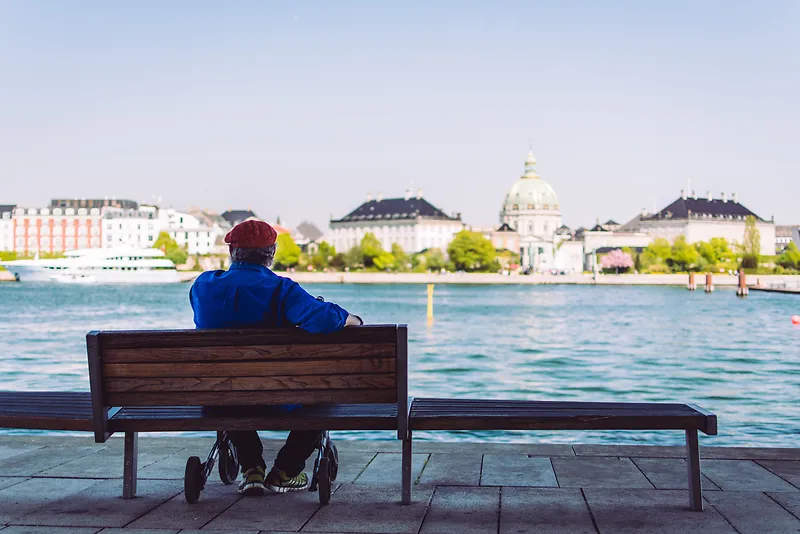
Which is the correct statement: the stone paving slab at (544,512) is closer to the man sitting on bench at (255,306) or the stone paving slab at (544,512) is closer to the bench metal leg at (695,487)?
the bench metal leg at (695,487)

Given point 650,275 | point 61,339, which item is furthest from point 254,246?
point 650,275

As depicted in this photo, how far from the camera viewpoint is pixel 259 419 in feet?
15.2

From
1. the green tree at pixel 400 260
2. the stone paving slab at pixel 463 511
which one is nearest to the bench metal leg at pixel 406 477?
the stone paving slab at pixel 463 511

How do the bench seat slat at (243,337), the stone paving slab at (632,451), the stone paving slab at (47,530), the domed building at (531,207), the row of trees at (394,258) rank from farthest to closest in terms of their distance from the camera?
1. the domed building at (531,207)
2. the row of trees at (394,258)
3. the stone paving slab at (632,451)
4. the bench seat slat at (243,337)
5. the stone paving slab at (47,530)

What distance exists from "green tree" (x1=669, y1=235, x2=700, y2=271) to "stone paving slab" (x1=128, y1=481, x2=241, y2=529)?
135139 millimetres

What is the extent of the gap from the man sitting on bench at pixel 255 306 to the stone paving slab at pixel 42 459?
1.04 metres

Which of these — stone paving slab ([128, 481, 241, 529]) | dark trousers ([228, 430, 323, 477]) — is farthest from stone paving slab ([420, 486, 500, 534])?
stone paving slab ([128, 481, 241, 529])

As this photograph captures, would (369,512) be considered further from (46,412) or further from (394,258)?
(394,258)

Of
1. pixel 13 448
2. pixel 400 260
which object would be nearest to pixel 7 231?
pixel 400 260

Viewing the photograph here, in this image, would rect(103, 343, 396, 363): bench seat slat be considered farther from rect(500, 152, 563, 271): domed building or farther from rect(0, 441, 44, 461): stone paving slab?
rect(500, 152, 563, 271): domed building

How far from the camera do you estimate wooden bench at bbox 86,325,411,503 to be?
4.52m

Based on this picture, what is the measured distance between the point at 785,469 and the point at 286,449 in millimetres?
2469

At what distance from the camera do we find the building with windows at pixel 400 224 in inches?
6526

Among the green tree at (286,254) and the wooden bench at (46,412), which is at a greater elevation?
the green tree at (286,254)
